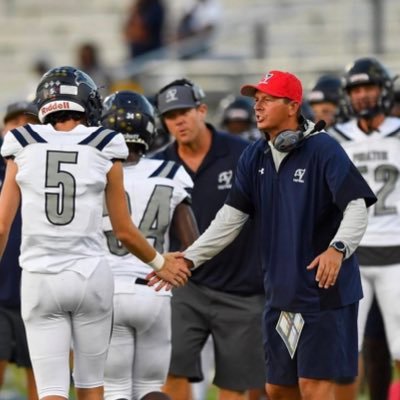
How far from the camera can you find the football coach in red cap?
6.94 metres

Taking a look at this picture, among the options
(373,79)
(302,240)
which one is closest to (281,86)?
(302,240)

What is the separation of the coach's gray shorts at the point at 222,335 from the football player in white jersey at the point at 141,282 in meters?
0.91

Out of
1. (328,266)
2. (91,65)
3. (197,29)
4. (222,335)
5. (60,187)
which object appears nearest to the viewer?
(60,187)

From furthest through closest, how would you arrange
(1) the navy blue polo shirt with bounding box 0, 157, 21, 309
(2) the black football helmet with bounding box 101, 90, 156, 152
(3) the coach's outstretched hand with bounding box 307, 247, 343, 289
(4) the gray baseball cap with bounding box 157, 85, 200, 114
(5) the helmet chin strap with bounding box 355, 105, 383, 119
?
(5) the helmet chin strap with bounding box 355, 105, 383, 119
(1) the navy blue polo shirt with bounding box 0, 157, 21, 309
(4) the gray baseball cap with bounding box 157, 85, 200, 114
(2) the black football helmet with bounding box 101, 90, 156, 152
(3) the coach's outstretched hand with bounding box 307, 247, 343, 289

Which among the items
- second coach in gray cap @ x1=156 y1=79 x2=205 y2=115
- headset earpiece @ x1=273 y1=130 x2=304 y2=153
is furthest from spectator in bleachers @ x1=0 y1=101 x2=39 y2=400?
headset earpiece @ x1=273 y1=130 x2=304 y2=153

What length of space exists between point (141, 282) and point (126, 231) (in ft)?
2.16

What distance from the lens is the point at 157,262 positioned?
7.09 m

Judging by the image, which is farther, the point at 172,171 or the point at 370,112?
the point at 370,112

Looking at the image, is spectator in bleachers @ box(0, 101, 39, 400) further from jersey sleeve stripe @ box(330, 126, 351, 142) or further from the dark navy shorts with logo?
the dark navy shorts with logo

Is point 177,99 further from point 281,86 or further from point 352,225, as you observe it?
point 352,225

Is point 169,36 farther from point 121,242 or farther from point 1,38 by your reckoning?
point 121,242

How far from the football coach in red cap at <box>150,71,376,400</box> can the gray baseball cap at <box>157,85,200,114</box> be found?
142 centimetres

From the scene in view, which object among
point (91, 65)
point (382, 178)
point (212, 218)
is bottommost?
point (212, 218)

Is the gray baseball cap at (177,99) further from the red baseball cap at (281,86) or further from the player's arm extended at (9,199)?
the player's arm extended at (9,199)
